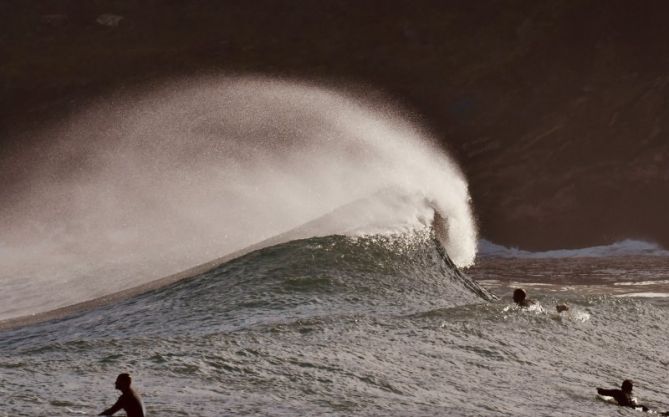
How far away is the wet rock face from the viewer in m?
92.0

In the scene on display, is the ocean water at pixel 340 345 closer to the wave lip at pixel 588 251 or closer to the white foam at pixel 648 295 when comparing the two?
the white foam at pixel 648 295

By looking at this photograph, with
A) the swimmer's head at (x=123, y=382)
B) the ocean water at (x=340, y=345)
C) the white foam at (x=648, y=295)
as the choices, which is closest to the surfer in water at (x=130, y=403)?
the swimmer's head at (x=123, y=382)

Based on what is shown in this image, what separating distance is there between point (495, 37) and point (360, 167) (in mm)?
79193

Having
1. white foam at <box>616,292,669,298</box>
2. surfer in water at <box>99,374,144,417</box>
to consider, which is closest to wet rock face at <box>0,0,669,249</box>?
white foam at <box>616,292,669,298</box>

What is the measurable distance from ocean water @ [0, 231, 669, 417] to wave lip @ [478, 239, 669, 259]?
51424mm

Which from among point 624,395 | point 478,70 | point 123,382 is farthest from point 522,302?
point 478,70

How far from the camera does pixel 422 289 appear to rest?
28.2 m

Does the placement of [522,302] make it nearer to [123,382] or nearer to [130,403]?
[130,403]

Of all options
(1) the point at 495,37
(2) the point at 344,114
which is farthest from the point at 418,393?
(1) the point at 495,37

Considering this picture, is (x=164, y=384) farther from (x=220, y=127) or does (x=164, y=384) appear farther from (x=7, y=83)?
(x=7, y=83)

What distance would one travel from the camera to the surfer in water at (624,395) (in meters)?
19.1

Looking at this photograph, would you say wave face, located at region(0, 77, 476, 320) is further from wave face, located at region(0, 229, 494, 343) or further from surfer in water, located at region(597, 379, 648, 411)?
surfer in water, located at region(597, 379, 648, 411)

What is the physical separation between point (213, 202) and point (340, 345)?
32.6m

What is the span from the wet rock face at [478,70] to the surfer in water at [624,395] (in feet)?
225
